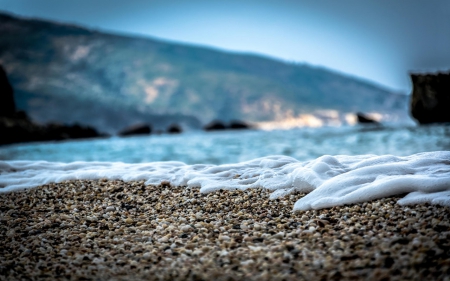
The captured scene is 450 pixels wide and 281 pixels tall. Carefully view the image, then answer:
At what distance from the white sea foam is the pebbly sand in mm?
258

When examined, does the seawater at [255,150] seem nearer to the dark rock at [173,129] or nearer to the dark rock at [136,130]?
the dark rock at [136,130]

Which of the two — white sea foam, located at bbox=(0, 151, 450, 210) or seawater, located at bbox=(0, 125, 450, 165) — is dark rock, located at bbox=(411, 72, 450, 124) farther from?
white sea foam, located at bbox=(0, 151, 450, 210)

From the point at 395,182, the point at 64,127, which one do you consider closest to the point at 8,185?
the point at 395,182

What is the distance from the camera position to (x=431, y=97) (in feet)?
171

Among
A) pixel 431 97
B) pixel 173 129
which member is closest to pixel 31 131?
pixel 173 129

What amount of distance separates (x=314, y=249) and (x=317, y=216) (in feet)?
3.71

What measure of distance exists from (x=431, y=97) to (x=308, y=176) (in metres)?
52.8

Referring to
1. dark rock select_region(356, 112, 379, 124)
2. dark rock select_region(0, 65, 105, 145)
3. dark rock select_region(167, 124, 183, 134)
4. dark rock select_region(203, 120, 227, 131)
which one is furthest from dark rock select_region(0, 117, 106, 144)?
dark rock select_region(356, 112, 379, 124)

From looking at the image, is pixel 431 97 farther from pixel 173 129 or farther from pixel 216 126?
pixel 173 129

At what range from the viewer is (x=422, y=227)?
4.50 m

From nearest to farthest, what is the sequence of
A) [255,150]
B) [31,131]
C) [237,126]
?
[255,150] → [31,131] → [237,126]

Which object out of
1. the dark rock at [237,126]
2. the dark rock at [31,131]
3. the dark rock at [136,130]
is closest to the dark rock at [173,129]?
the dark rock at [136,130]

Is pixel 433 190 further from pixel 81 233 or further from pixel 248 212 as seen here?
pixel 81 233

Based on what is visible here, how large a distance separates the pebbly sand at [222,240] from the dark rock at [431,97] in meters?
52.3
